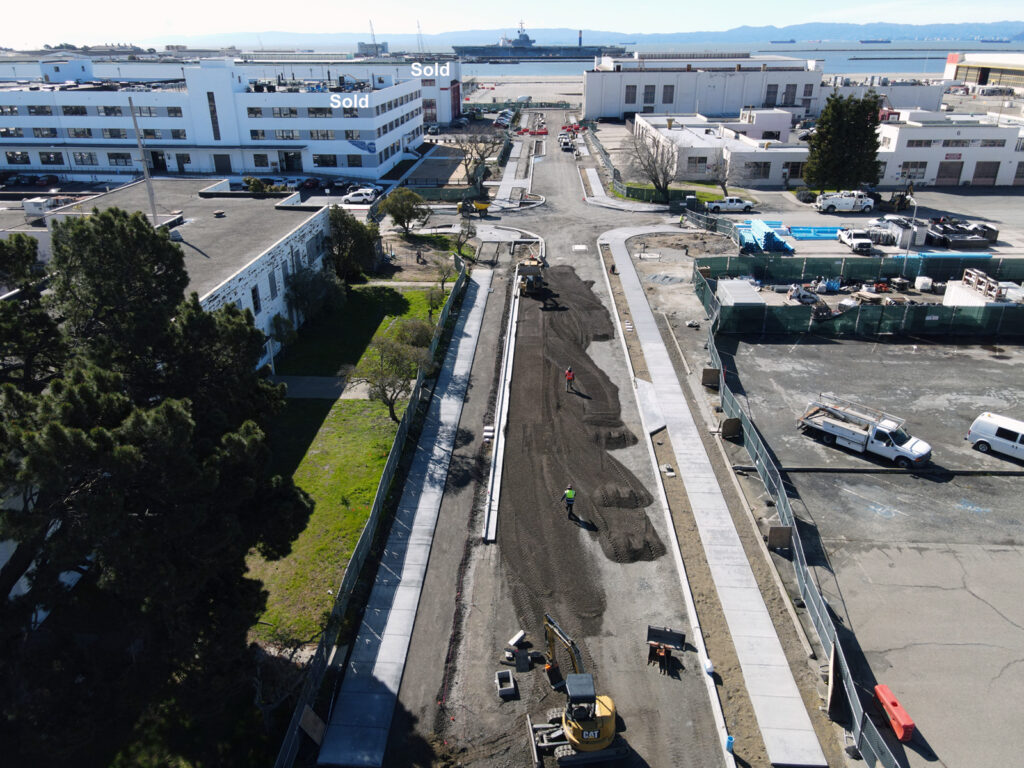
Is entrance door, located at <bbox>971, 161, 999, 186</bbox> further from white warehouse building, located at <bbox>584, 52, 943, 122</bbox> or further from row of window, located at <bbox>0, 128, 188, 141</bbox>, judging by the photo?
row of window, located at <bbox>0, 128, 188, 141</bbox>

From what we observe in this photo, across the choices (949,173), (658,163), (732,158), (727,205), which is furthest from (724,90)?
(727,205)

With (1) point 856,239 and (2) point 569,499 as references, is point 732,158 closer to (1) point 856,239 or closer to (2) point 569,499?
(1) point 856,239

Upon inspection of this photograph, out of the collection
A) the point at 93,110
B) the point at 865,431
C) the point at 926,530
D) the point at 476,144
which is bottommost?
the point at 926,530

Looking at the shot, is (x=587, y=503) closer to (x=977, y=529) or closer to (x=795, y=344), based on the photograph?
(x=977, y=529)

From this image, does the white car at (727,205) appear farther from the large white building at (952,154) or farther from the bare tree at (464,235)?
the bare tree at (464,235)

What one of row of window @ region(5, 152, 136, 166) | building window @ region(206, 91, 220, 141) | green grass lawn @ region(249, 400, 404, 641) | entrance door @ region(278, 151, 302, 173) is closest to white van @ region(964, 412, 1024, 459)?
green grass lawn @ region(249, 400, 404, 641)

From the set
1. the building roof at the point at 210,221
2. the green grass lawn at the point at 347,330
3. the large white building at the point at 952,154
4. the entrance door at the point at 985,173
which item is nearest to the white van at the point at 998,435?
the green grass lawn at the point at 347,330
